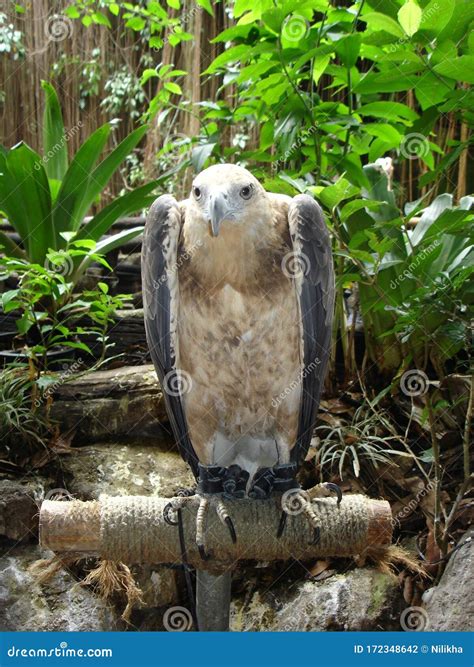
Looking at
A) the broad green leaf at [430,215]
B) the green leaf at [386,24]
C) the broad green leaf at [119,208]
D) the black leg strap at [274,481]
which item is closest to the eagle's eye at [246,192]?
the green leaf at [386,24]

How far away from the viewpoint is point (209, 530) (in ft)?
6.30

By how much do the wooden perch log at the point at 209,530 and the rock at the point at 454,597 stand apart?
60 centimetres

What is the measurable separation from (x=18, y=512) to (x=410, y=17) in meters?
2.39

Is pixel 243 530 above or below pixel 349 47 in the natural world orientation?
below

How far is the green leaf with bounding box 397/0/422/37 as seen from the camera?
191cm

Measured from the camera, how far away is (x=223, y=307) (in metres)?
2.03

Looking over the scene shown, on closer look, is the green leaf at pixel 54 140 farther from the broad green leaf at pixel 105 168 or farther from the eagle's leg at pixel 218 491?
the eagle's leg at pixel 218 491

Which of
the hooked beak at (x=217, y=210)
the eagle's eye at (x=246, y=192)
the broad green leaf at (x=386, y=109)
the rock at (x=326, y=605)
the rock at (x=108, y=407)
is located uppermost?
the broad green leaf at (x=386, y=109)

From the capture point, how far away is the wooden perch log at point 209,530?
184cm

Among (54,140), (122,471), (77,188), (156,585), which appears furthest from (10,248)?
(156,585)

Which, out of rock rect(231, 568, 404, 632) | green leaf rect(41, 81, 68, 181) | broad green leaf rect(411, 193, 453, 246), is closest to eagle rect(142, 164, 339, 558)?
rock rect(231, 568, 404, 632)

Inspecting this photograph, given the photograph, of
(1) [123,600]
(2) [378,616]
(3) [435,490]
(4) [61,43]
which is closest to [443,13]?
(3) [435,490]

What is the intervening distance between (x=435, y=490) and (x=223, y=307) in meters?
1.43

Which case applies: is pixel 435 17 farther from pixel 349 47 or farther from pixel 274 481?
pixel 274 481
